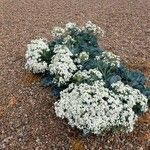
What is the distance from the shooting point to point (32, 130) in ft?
20.6

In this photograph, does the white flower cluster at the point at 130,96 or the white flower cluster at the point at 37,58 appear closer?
the white flower cluster at the point at 130,96

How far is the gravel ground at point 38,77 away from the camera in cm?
607

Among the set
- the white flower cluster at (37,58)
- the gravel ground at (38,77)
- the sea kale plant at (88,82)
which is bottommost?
the gravel ground at (38,77)

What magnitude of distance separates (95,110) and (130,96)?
59 cm

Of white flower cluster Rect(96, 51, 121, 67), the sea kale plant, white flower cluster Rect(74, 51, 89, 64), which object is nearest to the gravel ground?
the sea kale plant

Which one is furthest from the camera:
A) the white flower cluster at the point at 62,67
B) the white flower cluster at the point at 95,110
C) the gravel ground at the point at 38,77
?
the white flower cluster at the point at 62,67

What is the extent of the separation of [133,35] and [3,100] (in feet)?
12.7

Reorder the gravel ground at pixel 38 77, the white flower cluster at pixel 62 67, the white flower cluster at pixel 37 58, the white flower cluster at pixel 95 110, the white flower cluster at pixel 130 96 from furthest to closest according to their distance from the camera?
the white flower cluster at pixel 37 58
the white flower cluster at pixel 62 67
the gravel ground at pixel 38 77
the white flower cluster at pixel 130 96
the white flower cluster at pixel 95 110

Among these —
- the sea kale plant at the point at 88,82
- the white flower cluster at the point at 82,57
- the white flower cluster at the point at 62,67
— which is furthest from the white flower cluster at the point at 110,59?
the white flower cluster at the point at 62,67

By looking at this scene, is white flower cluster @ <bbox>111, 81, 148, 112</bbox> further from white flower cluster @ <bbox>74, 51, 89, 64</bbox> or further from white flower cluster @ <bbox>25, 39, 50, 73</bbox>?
white flower cluster @ <bbox>25, 39, 50, 73</bbox>

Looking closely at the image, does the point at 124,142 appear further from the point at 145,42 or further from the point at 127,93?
the point at 145,42

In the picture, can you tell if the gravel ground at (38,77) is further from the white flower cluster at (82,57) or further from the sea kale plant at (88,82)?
the white flower cluster at (82,57)

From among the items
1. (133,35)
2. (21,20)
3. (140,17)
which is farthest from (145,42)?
(21,20)

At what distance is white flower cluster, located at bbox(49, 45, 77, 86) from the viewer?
21.2 ft
